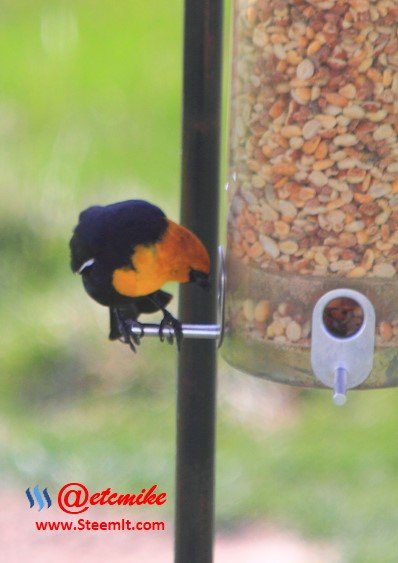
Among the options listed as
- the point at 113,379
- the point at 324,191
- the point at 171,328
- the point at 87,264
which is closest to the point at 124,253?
the point at 87,264

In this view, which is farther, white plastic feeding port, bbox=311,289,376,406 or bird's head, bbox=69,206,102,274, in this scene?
bird's head, bbox=69,206,102,274

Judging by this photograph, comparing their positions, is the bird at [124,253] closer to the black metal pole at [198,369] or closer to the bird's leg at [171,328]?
the bird's leg at [171,328]

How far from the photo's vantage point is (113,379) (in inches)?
192

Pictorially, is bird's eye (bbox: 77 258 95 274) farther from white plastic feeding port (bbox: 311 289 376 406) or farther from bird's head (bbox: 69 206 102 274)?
white plastic feeding port (bbox: 311 289 376 406)

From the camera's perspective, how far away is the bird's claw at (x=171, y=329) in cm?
221

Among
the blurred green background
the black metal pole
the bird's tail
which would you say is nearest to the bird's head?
the bird's tail

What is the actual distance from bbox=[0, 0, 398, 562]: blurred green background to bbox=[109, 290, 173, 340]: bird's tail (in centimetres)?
174

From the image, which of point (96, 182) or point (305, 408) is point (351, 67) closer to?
point (305, 408)

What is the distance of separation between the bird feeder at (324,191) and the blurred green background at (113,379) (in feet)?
5.92

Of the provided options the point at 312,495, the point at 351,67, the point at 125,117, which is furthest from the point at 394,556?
the point at 125,117

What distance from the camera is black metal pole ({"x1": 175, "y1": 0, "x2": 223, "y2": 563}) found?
2.18 m

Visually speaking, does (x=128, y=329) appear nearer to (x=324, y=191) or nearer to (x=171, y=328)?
(x=171, y=328)

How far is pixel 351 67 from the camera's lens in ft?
7.38

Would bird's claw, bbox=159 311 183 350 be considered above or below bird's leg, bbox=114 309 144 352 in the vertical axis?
above
